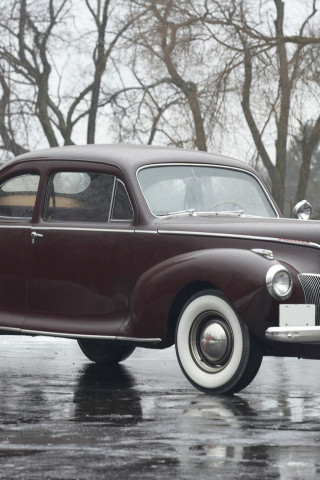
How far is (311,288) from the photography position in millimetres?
8734

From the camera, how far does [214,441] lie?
690 centimetres

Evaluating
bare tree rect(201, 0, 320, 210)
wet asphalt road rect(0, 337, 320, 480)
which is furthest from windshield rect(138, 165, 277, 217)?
bare tree rect(201, 0, 320, 210)

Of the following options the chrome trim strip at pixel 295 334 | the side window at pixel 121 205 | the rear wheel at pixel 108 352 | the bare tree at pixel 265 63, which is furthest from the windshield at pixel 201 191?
the bare tree at pixel 265 63

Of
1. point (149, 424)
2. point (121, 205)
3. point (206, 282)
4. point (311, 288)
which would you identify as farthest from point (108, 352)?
point (149, 424)

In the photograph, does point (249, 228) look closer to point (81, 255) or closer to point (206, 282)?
point (206, 282)

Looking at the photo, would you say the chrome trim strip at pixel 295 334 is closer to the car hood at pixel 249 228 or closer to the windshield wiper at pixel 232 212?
the car hood at pixel 249 228

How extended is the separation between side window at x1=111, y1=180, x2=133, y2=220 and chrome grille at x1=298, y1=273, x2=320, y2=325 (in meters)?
1.66

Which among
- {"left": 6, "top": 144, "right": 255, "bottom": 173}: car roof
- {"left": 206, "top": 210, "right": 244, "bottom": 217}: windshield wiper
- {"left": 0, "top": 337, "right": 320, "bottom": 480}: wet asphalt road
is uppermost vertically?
{"left": 6, "top": 144, "right": 255, "bottom": 173}: car roof

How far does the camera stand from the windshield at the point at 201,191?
992cm

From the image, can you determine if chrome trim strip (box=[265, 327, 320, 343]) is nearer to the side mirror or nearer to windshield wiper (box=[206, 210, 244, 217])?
windshield wiper (box=[206, 210, 244, 217])

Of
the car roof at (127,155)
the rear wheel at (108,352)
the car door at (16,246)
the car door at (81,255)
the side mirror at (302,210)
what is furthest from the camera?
the rear wheel at (108,352)

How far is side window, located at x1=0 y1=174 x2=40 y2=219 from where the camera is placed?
10.5 m

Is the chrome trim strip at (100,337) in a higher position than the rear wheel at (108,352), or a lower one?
higher

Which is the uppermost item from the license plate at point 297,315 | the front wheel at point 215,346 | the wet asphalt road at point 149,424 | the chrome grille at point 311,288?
the chrome grille at point 311,288
